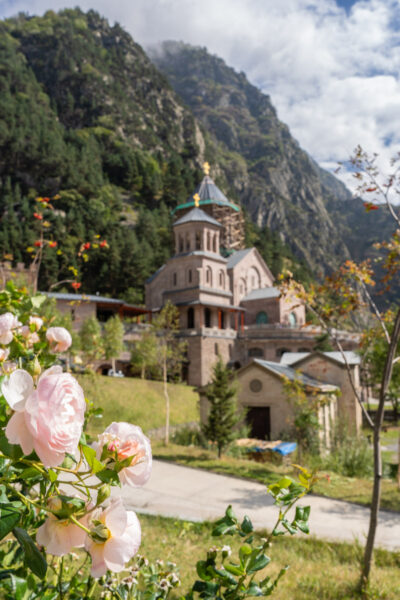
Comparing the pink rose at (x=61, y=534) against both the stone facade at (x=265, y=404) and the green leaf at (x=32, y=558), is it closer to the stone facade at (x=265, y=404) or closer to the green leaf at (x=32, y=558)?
the green leaf at (x=32, y=558)

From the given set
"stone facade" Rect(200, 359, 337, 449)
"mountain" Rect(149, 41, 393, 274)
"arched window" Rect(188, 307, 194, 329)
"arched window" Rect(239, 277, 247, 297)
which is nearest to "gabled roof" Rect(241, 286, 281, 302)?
"arched window" Rect(239, 277, 247, 297)

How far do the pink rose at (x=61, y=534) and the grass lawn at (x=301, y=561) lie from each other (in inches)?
127

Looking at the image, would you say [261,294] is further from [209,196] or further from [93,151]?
[93,151]

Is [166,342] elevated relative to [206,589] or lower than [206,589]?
elevated

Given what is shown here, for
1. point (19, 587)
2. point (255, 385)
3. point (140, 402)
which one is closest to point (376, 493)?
point (19, 587)

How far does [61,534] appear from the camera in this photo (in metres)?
1.26

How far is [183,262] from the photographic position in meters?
40.7

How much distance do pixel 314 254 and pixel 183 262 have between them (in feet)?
320

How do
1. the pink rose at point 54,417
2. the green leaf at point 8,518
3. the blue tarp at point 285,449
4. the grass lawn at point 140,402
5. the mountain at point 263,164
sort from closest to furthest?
the pink rose at point 54,417, the green leaf at point 8,518, the blue tarp at point 285,449, the grass lawn at point 140,402, the mountain at point 263,164

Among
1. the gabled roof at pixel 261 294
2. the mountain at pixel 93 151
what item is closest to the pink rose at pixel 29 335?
the gabled roof at pixel 261 294

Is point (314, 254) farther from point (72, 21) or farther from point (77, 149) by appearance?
point (72, 21)

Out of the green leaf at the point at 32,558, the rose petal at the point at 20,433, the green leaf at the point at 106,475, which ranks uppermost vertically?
the rose petal at the point at 20,433

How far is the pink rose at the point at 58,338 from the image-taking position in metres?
2.89

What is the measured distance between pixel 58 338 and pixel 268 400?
15356 mm
